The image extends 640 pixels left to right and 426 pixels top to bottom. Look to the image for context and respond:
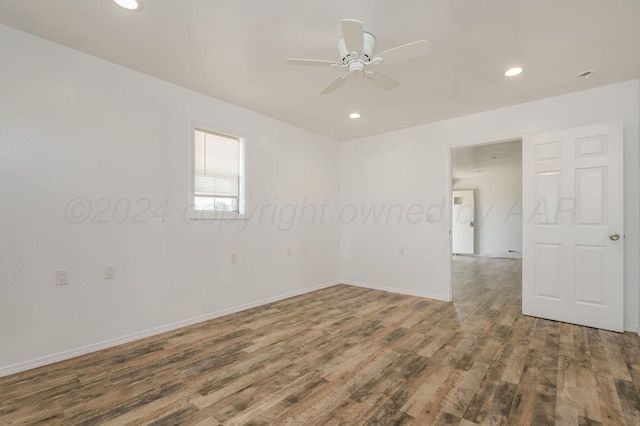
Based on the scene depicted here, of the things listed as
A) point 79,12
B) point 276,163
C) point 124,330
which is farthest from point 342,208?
point 79,12

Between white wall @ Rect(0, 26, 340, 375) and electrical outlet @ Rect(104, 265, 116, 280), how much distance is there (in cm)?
3

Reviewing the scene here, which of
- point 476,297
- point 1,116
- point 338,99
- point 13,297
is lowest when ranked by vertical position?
point 476,297

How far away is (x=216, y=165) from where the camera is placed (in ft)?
12.2

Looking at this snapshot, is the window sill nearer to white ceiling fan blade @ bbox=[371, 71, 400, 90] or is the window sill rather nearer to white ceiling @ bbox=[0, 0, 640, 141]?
white ceiling @ bbox=[0, 0, 640, 141]

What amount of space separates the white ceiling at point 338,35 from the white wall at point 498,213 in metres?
6.37

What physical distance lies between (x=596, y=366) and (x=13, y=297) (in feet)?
15.2

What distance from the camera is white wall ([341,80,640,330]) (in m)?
3.16

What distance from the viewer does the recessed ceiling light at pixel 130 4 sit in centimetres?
198

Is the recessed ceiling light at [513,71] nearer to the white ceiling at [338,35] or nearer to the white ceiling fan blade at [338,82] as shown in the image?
the white ceiling at [338,35]

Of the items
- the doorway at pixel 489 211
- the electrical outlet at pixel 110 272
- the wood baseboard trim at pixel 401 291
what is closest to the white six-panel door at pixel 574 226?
the wood baseboard trim at pixel 401 291

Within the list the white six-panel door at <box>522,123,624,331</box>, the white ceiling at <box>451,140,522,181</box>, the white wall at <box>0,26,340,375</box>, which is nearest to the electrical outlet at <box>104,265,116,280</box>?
the white wall at <box>0,26,340,375</box>

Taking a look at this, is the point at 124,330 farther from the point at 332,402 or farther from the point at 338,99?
the point at 338,99

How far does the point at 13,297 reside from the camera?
91.1 inches

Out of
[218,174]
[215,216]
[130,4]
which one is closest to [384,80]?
[130,4]
